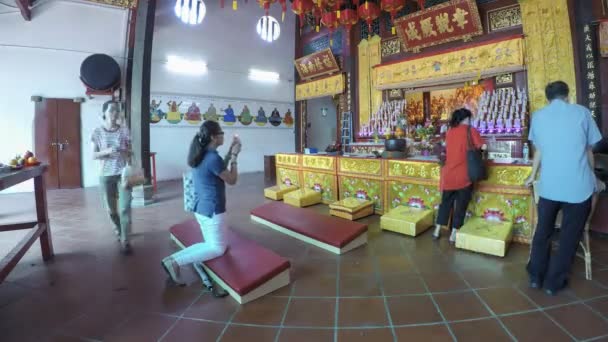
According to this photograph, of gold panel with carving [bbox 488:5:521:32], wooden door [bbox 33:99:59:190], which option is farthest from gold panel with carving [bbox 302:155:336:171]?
wooden door [bbox 33:99:59:190]

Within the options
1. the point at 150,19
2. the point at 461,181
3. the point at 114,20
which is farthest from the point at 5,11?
the point at 461,181

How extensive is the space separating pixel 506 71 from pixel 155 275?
5.93 metres

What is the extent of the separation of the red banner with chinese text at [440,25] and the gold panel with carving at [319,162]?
10.5 feet

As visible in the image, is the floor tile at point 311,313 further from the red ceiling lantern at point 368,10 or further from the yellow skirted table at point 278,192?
the red ceiling lantern at point 368,10

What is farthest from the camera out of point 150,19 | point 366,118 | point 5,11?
point 366,118

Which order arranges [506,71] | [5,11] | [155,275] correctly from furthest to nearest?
[5,11] → [506,71] → [155,275]

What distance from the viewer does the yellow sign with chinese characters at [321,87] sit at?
25.7 feet

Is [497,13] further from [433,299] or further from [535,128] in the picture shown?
[433,299]

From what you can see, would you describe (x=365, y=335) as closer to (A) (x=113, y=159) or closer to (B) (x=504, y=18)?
(A) (x=113, y=159)

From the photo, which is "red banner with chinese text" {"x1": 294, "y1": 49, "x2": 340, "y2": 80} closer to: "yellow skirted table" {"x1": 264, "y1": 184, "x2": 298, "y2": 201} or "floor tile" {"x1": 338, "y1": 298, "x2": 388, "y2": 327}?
"yellow skirted table" {"x1": 264, "y1": 184, "x2": 298, "y2": 201}

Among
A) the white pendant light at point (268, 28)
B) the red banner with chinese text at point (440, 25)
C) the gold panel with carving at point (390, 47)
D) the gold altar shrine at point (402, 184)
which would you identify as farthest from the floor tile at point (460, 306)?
the white pendant light at point (268, 28)

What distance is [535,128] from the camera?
7.21 feet

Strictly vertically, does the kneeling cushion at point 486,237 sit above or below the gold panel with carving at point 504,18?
below

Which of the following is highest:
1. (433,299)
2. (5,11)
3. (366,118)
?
(5,11)
